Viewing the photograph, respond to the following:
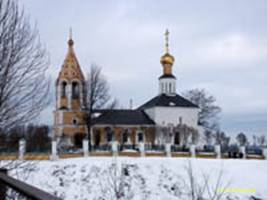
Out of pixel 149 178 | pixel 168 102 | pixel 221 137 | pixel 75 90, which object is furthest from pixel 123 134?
pixel 149 178

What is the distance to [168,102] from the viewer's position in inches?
2004

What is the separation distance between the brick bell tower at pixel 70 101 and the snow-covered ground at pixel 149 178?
741 inches

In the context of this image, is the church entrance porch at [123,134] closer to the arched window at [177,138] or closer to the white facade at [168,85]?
the arched window at [177,138]

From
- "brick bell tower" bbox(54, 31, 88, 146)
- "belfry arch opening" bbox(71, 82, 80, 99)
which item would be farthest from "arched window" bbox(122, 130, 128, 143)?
"belfry arch opening" bbox(71, 82, 80, 99)

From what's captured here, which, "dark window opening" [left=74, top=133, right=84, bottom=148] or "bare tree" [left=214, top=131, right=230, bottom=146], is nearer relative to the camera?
"dark window opening" [left=74, top=133, right=84, bottom=148]

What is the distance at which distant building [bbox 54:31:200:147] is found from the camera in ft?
153

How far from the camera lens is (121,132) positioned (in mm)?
48219

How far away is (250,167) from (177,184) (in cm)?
Result: 842

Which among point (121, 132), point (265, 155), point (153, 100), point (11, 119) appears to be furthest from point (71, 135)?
point (11, 119)

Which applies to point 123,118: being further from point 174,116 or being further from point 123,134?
point 174,116

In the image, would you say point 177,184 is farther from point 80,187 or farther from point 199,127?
point 199,127

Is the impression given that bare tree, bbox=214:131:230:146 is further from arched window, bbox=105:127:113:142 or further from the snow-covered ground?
the snow-covered ground

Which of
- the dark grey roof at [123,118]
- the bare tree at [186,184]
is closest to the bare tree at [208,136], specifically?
the dark grey roof at [123,118]

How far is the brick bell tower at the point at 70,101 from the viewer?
46562 mm
